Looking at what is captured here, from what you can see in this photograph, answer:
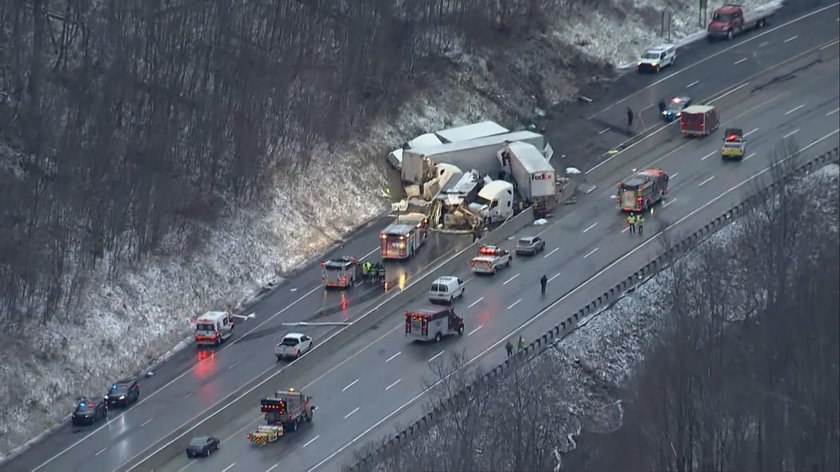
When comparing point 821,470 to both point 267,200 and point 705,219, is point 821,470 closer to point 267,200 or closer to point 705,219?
point 705,219

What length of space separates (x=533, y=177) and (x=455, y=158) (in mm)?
4373

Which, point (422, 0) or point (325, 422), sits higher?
point (422, 0)

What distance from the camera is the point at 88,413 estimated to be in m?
81.6

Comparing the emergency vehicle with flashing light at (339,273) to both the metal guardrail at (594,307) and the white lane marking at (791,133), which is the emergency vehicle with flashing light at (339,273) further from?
the white lane marking at (791,133)

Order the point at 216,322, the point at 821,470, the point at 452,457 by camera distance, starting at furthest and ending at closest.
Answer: the point at 216,322 < the point at 821,470 < the point at 452,457

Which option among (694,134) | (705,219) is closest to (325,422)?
(705,219)

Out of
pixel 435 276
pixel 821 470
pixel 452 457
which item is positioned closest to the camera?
pixel 452 457

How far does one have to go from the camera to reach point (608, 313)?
91.6 meters

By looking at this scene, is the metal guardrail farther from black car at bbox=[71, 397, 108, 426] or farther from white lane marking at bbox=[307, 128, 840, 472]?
black car at bbox=[71, 397, 108, 426]

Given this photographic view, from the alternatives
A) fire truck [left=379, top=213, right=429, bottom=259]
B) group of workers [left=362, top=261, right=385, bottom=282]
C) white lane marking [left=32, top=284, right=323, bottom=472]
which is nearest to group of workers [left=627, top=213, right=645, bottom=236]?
fire truck [left=379, top=213, right=429, bottom=259]

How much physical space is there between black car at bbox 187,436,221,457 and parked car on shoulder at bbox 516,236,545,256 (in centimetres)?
2296

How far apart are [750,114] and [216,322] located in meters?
38.1

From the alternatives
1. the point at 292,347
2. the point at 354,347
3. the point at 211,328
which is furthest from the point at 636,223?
the point at 211,328

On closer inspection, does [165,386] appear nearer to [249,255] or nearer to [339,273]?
[339,273]
